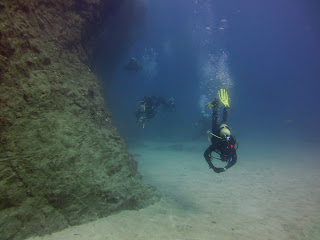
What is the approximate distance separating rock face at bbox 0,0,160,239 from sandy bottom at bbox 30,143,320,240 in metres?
0.39

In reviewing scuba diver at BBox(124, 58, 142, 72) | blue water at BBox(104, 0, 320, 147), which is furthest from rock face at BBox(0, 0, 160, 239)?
scuba diver at BBox(124, 58, 142, 72)

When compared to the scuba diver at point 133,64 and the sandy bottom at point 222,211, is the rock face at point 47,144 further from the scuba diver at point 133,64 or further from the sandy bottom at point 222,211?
the scuba diver at point 133,64

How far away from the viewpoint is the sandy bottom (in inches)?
139

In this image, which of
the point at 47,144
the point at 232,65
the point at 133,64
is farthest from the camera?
the point at 232,65

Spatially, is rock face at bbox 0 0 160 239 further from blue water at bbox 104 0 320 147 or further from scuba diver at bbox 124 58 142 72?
scuba diver at bbox 124 58 142 72

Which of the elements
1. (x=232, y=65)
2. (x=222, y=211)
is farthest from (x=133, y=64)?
(x=232, y=65)

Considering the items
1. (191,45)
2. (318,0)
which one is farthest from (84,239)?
(191,45)

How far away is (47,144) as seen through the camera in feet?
11.9

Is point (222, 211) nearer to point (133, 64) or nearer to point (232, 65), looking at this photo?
point (133, 64)

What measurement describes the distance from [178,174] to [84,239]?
19.6ft

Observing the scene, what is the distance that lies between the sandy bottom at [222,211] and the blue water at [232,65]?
11.9 metres

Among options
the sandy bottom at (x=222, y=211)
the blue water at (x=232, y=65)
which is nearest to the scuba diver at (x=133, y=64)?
the blue water at (x=232, y=65)

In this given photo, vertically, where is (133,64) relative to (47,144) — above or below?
above

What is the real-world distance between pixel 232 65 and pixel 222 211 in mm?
117797
